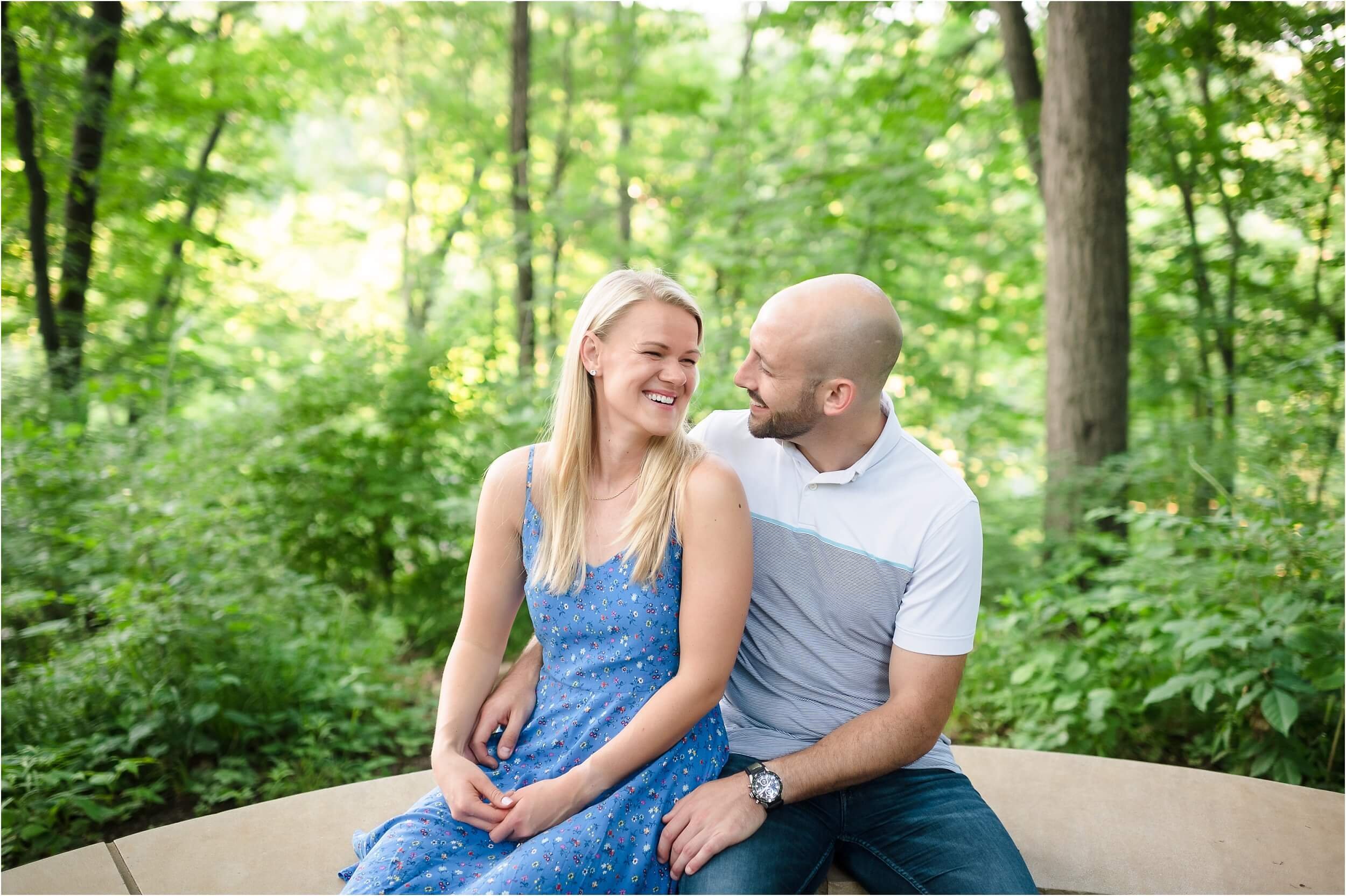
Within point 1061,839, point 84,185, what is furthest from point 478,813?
point 84,185

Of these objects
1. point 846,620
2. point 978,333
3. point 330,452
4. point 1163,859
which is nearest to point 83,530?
point 330,452

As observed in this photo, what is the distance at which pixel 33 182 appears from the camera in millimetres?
4262

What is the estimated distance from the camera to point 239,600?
3.59 metres

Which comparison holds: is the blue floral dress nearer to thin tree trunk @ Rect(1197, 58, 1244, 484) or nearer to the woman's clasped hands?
the woman's clasped hands

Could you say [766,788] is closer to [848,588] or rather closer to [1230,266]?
[848,588]

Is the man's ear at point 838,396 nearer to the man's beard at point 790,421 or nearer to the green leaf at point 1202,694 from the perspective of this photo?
the man's beard at point 790,421

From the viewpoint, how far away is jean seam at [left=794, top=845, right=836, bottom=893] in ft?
6.02

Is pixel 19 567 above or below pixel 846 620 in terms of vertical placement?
below

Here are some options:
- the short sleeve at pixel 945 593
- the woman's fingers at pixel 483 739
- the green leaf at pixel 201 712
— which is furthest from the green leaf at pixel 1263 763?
the green leaf at pixel 201 712

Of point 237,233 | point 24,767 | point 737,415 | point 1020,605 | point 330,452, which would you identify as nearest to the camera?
A: point 737,415

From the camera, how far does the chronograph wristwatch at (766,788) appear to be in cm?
182

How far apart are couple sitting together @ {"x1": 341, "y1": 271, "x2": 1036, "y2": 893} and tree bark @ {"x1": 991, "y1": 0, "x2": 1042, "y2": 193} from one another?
12.3ft

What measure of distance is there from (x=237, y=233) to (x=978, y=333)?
8681mm

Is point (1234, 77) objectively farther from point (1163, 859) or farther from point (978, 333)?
point (1163, 859)
